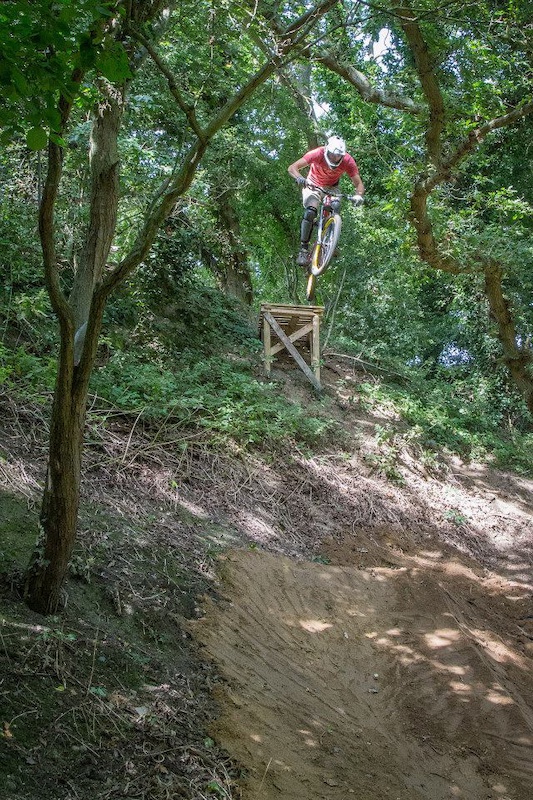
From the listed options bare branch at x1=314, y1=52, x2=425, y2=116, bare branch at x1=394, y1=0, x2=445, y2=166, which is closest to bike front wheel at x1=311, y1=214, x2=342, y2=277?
bare branch at x1=394, y1=0, x2=445, y2=166

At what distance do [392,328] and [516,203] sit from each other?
6.33m

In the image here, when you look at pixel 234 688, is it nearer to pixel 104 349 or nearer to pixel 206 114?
pixel 104 349

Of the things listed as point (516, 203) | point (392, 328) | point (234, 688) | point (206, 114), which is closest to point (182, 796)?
point (234, 688)

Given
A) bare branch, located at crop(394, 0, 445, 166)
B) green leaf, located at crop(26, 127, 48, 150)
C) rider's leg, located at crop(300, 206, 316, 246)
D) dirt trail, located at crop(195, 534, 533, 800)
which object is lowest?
dirt trail, located at crop(195, 534, 533, 800)

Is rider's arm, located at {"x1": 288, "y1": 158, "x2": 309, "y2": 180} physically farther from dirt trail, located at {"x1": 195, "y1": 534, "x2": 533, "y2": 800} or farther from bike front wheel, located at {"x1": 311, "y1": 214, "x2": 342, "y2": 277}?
dirt trail, located at {"x1": 195, "y1": 534, "x2": 533, "y2": 800}

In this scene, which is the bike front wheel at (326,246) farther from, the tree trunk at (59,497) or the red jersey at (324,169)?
the tree trunk at (59,497)

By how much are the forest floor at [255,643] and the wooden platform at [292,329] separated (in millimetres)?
→ 2489

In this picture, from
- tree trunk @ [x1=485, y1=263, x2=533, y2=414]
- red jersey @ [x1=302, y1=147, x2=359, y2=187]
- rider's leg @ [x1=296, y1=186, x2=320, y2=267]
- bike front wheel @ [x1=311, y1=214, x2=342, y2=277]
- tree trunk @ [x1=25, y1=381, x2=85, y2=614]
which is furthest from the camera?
tree trunk @ [x1=485, y1=263, x2=533, y2=414]

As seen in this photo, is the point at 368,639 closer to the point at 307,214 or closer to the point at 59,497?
the point at 59,497

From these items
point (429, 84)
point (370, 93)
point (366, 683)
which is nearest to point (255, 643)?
point (366, 683)

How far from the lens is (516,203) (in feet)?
32.3

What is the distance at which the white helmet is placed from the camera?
865cm

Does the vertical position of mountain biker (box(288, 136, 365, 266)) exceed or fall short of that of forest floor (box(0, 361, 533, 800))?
it exceeds it

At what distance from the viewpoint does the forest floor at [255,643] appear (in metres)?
3.68
